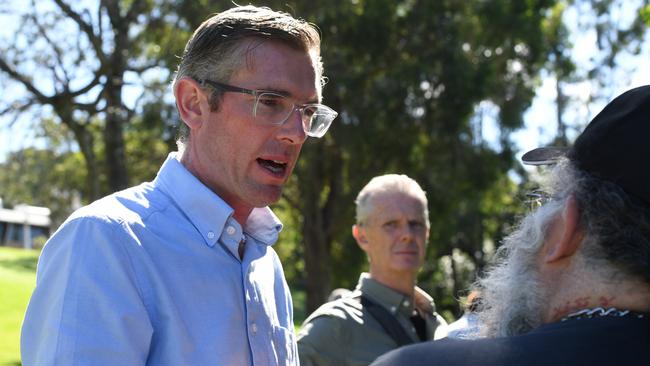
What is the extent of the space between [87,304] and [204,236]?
1.44ft

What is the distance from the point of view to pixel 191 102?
243cm

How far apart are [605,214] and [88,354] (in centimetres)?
114

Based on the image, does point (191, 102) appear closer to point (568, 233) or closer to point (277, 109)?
point (277, 109)

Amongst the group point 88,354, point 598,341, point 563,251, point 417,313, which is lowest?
point 417,313

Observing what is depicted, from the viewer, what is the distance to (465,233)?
29.6 meters

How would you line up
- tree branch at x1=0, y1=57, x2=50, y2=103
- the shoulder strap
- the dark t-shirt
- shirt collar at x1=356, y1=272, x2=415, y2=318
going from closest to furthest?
the dark t-shirt, the shoulder strap, shirt collar at x1=356, y1=272, x2=415, y2=318, tree branch at x1=0, y1=57, x2=50, y2=103

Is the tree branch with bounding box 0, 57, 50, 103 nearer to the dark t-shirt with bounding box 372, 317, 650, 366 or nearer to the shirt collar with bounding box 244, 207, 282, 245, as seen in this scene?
the shirt collar with bounding box 244, 207, 282, 245

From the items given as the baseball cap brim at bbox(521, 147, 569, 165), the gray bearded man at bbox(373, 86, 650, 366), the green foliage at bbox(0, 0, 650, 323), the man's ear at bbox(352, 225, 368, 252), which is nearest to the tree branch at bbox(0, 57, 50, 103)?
the green foliage at bbox(0, 0, 650, 323)

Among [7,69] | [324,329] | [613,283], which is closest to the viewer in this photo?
[613,283]

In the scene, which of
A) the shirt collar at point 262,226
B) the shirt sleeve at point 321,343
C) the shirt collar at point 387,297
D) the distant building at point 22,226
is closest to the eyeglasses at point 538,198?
the shirt collar at point 262,226

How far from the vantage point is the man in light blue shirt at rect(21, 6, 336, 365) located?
6.15ft

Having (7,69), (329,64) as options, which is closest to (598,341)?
(329,64)

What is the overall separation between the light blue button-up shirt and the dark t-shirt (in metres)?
→ 0.66

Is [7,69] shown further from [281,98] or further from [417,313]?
[281,98]
